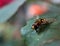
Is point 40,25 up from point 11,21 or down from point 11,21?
up

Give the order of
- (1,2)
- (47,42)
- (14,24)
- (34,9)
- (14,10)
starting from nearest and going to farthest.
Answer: (47,42) < (14,10) < (1,2) < (14,24) < (34,9)

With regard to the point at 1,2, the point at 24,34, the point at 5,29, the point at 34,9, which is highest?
the point at 24,34

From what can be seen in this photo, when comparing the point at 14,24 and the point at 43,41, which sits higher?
the point at 43,41

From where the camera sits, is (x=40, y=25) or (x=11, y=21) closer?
(x=40, y=25)

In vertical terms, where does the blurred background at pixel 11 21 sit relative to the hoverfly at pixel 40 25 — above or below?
below

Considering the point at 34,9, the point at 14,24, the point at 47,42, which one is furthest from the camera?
the point at 34,9

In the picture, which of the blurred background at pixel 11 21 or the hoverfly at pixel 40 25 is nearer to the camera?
the hoverfly at pixel 40 25

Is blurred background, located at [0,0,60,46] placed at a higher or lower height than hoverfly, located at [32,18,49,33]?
lower

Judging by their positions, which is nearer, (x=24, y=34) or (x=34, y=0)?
(x=24, y=34)

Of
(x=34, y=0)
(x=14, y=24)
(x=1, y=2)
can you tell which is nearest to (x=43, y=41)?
(x=1, y=2)

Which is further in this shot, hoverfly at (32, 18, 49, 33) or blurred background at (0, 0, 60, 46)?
blurred background at (0, 0, 60, 46)

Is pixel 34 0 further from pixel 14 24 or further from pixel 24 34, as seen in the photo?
pixel 24 34
